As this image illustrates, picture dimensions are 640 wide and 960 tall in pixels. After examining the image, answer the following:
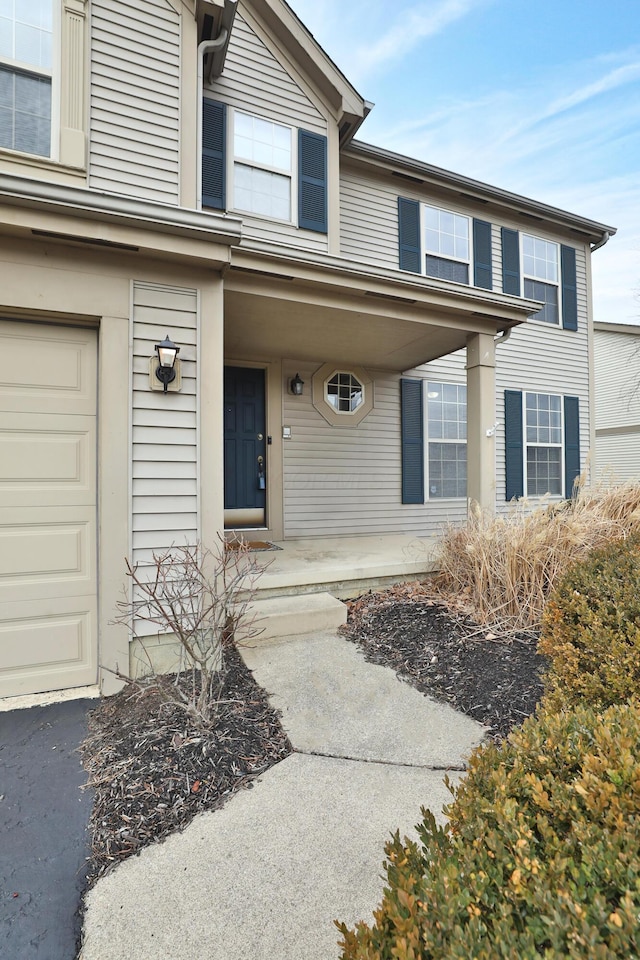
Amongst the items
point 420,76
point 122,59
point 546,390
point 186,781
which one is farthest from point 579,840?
point 420,76

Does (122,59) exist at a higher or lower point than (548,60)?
lower

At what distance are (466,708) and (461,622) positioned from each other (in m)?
1.07

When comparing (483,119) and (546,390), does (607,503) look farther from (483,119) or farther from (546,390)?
(483,119)

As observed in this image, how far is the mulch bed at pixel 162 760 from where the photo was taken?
183 cm

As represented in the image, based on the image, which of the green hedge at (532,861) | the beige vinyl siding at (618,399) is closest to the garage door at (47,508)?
the green hedge at (532,861)

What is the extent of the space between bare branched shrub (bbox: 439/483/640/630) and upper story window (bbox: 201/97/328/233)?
413 centimetres

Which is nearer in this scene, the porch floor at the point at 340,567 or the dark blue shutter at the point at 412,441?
the porch floor at the point at 340,567

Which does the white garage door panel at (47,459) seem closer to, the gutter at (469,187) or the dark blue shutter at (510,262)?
the gutter at (469,187)

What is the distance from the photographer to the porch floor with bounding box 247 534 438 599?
4.01m

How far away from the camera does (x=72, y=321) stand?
3027mm

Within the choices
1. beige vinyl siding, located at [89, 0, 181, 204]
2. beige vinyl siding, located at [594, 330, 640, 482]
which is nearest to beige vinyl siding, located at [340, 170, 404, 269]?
beige vinyl siding, located at [89, 0, 181, 204]

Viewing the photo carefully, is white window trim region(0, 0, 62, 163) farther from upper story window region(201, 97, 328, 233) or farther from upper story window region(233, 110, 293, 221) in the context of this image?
upper story window region(233, 110, 293, 221)

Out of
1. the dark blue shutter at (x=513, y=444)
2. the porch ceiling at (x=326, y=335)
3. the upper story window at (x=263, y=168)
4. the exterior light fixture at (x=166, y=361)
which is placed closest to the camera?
the exterior light fixture at (x=166, y=361)

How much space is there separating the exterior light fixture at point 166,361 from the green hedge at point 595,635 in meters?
2.60
